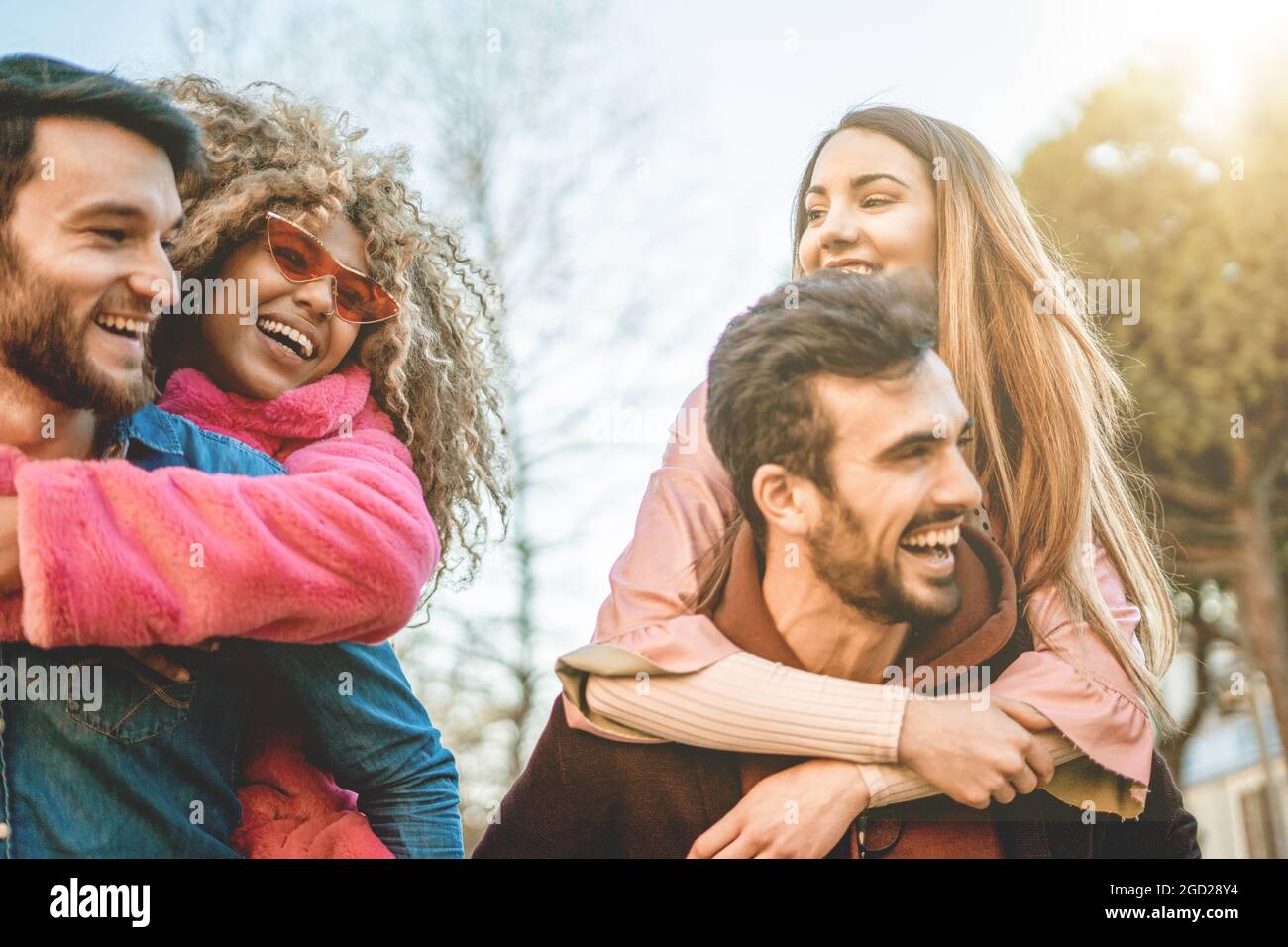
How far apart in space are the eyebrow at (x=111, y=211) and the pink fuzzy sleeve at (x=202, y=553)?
49cm

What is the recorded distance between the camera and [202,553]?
7.88 feet

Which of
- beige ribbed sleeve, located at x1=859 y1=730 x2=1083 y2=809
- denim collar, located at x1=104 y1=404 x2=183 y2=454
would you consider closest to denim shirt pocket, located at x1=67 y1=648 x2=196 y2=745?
denim collar, located at x1=104 y1=404 x2=183 y2=454

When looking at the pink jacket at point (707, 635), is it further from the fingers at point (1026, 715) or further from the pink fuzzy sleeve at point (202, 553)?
the pink fuzzy sleeve at point (202, 553)

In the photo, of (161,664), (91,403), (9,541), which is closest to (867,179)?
(91,403)

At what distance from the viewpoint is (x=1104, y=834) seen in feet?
9.46

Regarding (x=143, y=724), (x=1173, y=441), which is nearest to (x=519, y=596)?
(x=143, y=724)

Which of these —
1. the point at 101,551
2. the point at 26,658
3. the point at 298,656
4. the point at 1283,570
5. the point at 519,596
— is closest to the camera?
the point at 101,551

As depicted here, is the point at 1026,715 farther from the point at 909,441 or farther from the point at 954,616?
the point at 909,441

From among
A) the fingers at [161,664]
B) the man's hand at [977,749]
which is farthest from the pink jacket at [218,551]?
the man's hand at [977,749]

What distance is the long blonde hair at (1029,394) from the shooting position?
2975mm

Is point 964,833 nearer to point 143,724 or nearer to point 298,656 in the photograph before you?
point 298,656

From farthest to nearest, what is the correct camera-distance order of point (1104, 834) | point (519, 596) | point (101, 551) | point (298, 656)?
point (519, 596)
point (1104, 834)
point (298, 656)
point (101, 551)

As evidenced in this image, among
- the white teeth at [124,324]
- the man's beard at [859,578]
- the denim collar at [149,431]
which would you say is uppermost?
the white teeth at [124,324]
